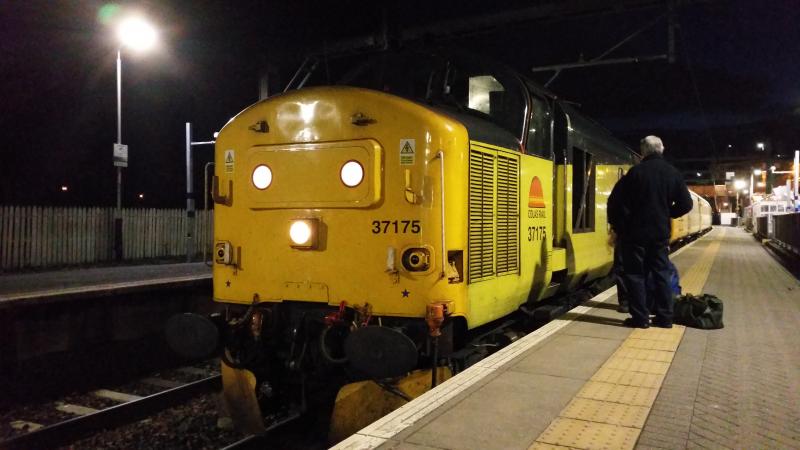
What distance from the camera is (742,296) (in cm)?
864

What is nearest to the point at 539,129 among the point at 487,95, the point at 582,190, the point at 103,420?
the point at 487,95

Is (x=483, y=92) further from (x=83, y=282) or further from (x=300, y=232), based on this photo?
(x=83, y=282)

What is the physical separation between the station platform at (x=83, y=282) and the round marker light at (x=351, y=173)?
16.7ft

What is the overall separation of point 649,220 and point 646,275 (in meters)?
0.62

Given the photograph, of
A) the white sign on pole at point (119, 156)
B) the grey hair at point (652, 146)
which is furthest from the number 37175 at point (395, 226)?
the white sign on pole at point (119, 156)

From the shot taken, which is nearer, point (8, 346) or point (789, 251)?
point (8, 346)

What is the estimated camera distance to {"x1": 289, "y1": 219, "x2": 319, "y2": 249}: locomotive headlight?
4.55 metres

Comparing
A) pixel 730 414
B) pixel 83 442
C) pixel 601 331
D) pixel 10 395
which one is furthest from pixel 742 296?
pixel 10 395

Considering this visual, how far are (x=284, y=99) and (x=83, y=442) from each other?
3.67 metres

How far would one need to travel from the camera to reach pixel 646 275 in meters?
5.95

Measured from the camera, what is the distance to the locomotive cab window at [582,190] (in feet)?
23.3

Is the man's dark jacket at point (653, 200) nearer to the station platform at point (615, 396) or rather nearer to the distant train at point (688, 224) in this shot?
the station platform at point (615, 396)

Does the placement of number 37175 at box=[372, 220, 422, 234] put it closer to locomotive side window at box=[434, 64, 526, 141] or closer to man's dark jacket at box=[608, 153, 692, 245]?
locomotive side window at box=[434, 64, 526, 141]

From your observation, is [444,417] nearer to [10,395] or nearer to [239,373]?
[239,373]
